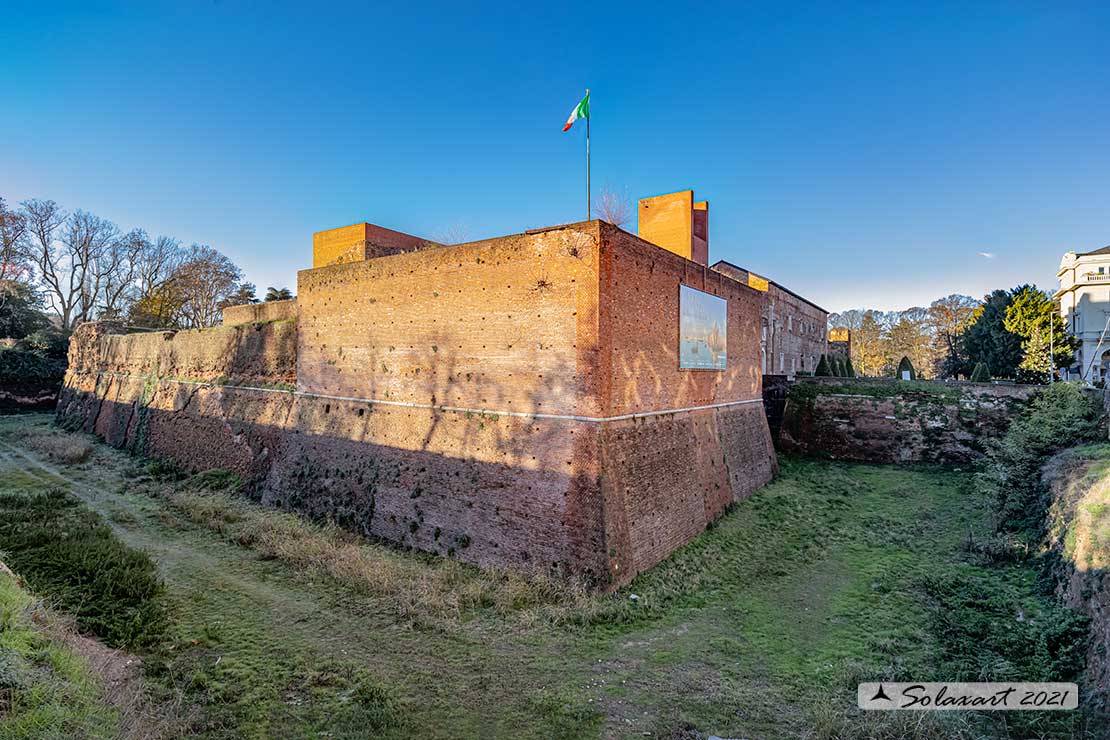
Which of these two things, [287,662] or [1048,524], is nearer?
[287,662]

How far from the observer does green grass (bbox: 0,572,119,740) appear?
3533 mm

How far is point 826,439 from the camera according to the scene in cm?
1853

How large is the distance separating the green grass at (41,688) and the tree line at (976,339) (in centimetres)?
3265

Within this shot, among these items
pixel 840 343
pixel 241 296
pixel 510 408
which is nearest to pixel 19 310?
pixel 241 296

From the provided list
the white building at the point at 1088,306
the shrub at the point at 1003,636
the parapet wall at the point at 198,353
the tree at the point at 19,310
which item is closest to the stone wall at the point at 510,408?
the parapet wall at the point at 198,353

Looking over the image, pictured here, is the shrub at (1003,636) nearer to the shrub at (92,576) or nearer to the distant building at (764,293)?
the distant building at (764,293)

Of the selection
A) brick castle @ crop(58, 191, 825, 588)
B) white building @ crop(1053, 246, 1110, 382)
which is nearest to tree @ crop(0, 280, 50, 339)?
brick castle @ crop(58, 191, 825, 588)

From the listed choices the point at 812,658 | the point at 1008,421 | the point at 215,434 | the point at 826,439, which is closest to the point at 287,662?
the point at 812,658

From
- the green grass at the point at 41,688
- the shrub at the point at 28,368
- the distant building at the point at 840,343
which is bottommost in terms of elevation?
the green grass at the point at 41,688

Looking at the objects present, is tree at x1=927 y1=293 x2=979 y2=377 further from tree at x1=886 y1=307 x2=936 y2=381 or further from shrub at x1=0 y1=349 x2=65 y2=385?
shrub at x1=0 y1=349 x2=65 y2=385

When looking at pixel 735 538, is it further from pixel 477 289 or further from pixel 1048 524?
pixel 477 289

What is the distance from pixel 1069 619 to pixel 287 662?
9959mm

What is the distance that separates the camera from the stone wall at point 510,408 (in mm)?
9055

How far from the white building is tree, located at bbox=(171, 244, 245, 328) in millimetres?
55573
